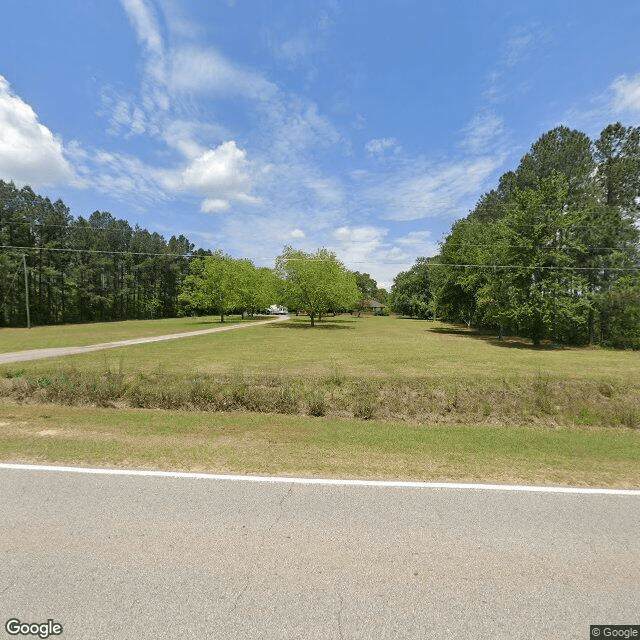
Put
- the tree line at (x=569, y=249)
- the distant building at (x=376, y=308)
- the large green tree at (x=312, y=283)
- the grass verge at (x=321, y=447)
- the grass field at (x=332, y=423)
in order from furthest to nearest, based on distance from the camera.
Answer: the distant building at (x=376, y=308) < the large green tree at (x=312, y=283) < the tree line at (x=569, y=249) < the grass field at (x=332, y=423) < the grass verge at (x=321, y=447)

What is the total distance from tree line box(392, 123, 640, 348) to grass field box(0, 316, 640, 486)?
18.1m

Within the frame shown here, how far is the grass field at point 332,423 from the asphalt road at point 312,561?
0.93 meters

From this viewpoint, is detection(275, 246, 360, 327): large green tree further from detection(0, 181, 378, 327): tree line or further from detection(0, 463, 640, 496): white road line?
detection(0, 463, 640, 496): white road line

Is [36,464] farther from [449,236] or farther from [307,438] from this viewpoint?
[449,236]

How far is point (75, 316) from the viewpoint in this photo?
2304 inches

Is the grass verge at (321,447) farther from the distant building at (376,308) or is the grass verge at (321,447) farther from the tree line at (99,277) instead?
the distant building at (376,308)

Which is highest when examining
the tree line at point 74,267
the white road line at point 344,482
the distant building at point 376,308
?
the tree line at point 74,267

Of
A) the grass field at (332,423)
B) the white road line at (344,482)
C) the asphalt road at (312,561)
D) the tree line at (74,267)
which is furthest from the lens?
the tree line at (74,267)

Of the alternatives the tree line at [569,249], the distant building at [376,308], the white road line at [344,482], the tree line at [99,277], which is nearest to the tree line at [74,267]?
the tree line at [99,277]

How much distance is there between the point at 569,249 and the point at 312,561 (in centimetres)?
3455

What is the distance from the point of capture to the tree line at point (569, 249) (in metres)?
26.8

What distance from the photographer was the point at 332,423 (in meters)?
8.23

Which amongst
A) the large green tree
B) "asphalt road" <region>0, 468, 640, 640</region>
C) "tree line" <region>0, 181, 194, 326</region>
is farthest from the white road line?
"tree line" <region>0, 181, 194, 326</region>

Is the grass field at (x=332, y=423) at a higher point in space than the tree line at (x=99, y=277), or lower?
lower
